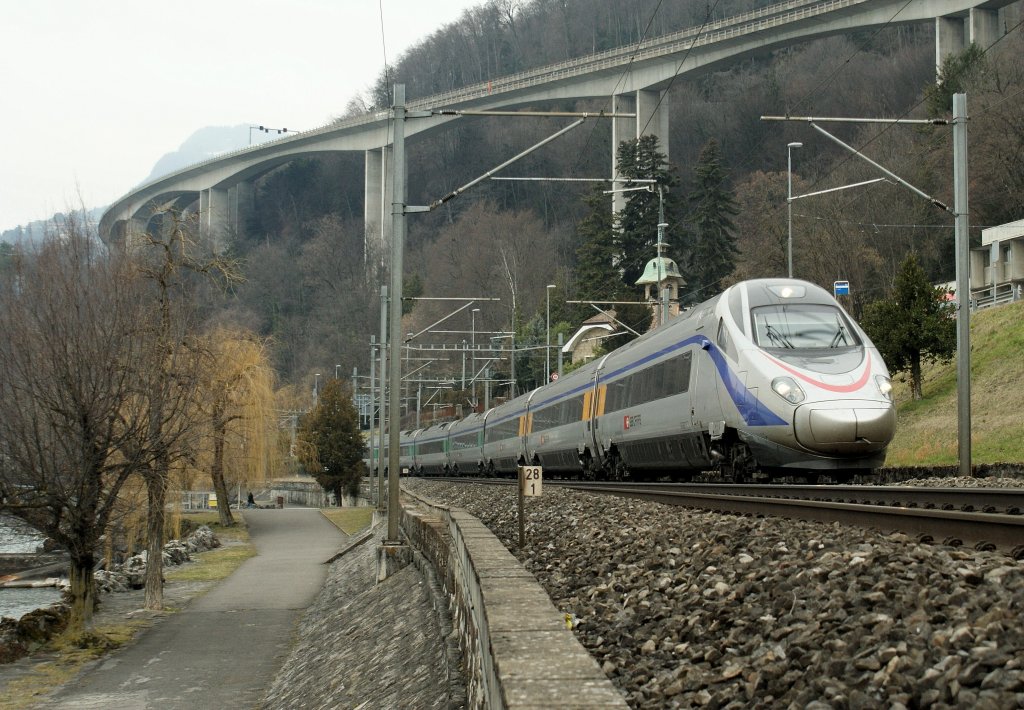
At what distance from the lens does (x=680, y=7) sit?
11794cm

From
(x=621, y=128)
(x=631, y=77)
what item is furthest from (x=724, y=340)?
(x=621, y=128)

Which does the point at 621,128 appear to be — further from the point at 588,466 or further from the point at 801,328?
the point at 801,328

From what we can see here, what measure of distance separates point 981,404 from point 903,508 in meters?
27.3

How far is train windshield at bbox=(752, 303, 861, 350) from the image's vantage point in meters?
16.9

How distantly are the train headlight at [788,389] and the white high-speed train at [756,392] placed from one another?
0.01m

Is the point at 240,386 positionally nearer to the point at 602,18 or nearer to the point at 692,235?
the point at 692,235

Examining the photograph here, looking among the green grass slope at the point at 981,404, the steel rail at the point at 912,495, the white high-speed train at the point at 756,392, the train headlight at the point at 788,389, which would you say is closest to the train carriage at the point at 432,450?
the green grass slope at the point at 981,404

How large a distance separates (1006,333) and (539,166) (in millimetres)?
90102

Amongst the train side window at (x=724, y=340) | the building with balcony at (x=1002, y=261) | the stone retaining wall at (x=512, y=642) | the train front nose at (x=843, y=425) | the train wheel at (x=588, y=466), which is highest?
the building with balcony at (x=1002, y=261)

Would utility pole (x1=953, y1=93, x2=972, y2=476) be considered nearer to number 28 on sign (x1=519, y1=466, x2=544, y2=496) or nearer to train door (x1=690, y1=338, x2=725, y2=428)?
train door (x1=690, y1=338, x2=725, y2=428)

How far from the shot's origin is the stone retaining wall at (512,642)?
5.05 meters

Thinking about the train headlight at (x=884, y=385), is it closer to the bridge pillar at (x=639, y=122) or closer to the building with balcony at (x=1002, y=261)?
the building with balcony at (x=1002, y=261)

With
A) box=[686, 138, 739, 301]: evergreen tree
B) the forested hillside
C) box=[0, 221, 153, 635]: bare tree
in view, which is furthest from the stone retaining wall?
box=[686, 138, 739, 301]: evergreen tree

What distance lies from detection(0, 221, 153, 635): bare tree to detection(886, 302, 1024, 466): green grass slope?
61.4ft
